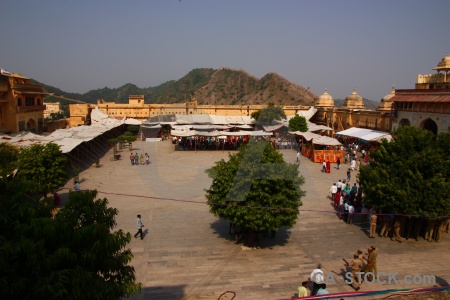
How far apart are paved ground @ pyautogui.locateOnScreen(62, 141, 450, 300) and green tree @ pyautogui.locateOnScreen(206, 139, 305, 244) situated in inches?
37.9

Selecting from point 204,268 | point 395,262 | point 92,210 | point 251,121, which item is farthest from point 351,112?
point 92,210

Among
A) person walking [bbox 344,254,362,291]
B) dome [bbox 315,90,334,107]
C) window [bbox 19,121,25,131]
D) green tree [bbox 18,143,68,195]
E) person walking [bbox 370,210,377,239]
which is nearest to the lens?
person walking [bbox 344,254,362,291]

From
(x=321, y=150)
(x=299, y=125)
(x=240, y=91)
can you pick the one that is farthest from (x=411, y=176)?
(x=240, y=91)

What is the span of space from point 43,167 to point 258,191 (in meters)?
7.70

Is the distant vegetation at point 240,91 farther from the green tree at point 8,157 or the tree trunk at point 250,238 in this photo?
the tree trunk at point 250,238

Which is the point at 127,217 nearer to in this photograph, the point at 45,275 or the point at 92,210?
the point at 92,210

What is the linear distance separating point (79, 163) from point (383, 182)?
16.5 metres

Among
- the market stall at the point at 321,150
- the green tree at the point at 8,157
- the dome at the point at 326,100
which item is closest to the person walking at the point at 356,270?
the green tree at the point at 8,157

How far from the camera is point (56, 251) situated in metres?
4.02

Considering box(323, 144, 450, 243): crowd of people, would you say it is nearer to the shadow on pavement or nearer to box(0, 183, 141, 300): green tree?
the shadow on pavement

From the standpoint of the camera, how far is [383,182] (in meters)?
9.95

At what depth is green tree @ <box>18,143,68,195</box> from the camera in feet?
39.4

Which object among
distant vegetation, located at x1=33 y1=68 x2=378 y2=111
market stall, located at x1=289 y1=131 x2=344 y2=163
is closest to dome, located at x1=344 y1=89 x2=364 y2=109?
market stall, located at x1=289 y1=131 x2=344 y2=163

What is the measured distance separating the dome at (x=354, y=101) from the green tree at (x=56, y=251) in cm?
3383
